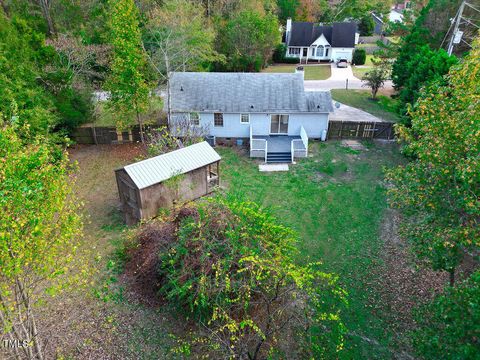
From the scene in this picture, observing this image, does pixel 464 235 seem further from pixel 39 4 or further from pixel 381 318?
pixel 39 4

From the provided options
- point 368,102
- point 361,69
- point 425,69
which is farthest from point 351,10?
point 425,69

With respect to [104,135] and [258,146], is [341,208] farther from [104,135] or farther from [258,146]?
[104,135]

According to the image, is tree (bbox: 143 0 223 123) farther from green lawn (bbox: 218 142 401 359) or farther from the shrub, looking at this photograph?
the shrub

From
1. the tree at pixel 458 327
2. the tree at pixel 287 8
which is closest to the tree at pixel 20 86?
the tree at pixel 458 327

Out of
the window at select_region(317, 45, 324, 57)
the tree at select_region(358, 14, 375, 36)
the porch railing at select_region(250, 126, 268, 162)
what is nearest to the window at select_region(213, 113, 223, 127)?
the porch railing at select_region(250, 126, 268, 162)

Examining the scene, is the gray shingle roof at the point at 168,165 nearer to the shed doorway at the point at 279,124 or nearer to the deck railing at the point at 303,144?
the deck railing at the point at 303,144

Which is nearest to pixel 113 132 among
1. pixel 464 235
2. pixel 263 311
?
pixel 263 311
